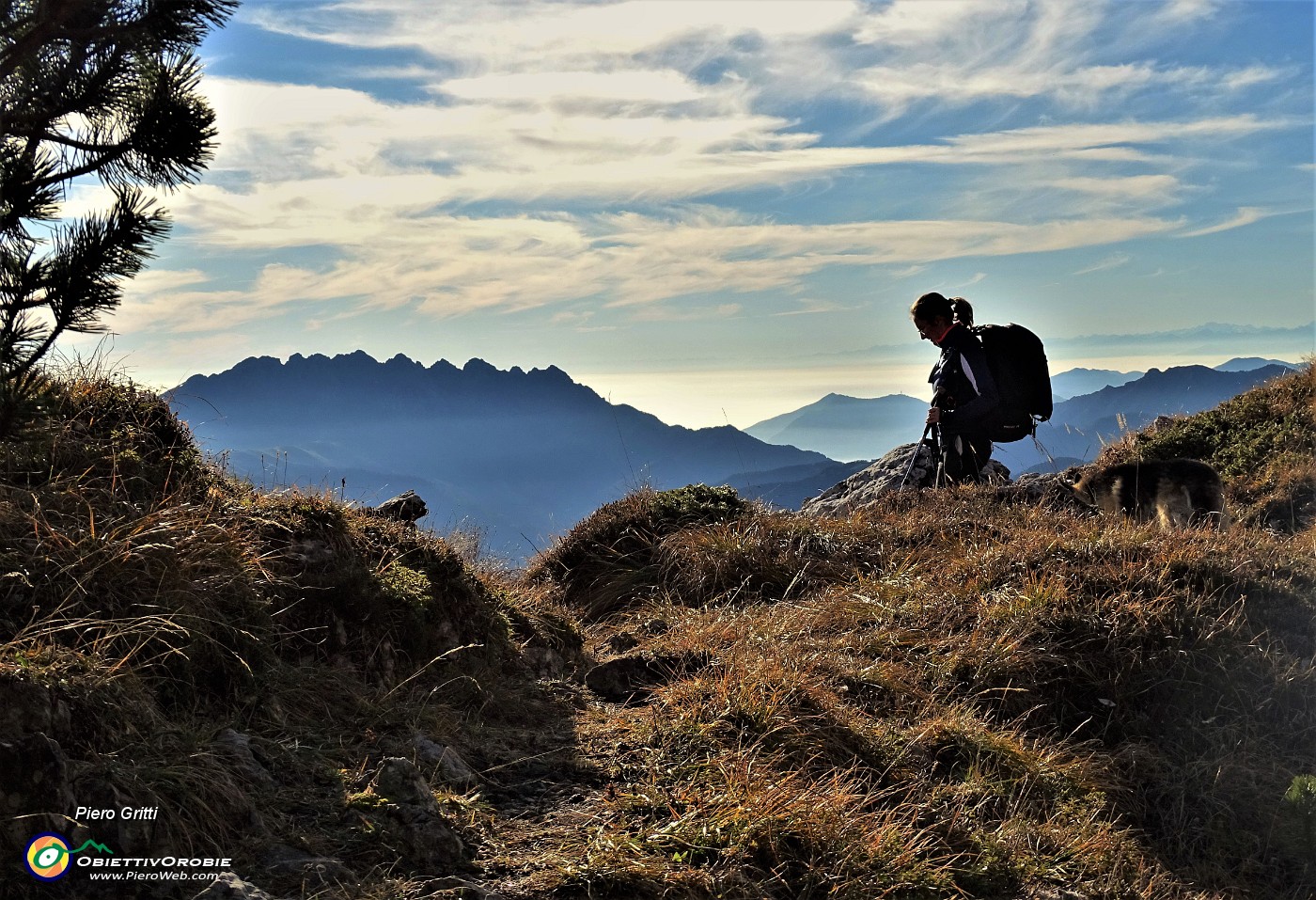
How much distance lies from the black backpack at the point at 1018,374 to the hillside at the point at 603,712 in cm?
185

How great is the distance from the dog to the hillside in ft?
4.57

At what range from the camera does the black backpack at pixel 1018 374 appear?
9117 mm

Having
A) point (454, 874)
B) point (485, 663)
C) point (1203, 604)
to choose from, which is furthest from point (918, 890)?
point (1203, 604)

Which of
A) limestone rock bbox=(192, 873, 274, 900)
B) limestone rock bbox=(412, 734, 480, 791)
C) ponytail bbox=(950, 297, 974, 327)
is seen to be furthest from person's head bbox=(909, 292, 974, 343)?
limestone rock bbox=(192, 873, 274, 900)

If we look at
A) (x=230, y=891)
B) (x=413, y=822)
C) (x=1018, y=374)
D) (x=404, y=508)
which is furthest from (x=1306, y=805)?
(x=404, y=508)

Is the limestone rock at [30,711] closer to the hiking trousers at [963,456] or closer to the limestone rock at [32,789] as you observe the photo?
the limestone rock at [32,789]

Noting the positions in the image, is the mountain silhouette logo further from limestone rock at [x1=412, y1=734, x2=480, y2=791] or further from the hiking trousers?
the hiking trousers

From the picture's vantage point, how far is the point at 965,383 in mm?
9305

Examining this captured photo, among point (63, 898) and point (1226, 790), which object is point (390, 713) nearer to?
point (63, 898)

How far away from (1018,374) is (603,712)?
572 cm

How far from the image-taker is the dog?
9000 mm

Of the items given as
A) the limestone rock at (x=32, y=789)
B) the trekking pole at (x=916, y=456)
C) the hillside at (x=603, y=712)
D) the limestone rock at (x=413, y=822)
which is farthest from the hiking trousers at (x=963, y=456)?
the limestone rock at (x=32, y=789)

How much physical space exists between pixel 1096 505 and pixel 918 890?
271 inches

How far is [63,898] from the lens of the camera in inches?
115
